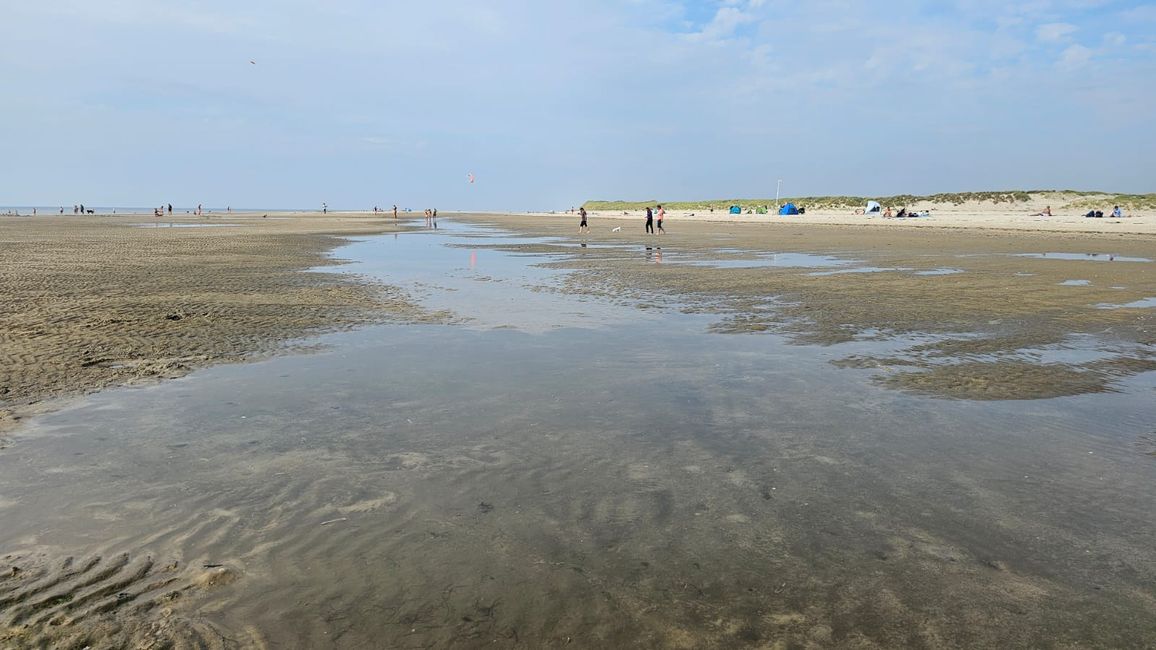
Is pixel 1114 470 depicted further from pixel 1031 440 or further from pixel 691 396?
pixel 691 396

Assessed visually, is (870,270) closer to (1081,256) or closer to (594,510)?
(1081,256)

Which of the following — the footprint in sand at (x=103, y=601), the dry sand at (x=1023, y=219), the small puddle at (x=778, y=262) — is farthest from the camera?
the dry sand at (x=1023, y=219)

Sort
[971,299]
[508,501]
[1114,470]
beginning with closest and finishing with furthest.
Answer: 1. [508,501]
2. [1114,470]
3. [971,299]

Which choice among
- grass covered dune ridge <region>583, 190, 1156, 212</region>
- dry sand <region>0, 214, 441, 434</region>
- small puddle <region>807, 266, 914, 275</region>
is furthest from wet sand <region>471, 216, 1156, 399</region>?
grass covered dune ridge <region>583, 190, 1156, 212</region>

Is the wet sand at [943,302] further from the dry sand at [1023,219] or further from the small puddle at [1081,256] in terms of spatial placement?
the dry sand at [1023,219]

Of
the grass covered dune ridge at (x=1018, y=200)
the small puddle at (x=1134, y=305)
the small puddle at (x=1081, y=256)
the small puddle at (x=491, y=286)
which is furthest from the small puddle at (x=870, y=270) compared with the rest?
the grass covered dune ridge at (x=1018, y=200)

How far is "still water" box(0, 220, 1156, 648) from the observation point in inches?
148

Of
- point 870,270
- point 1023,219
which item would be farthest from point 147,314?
point 1023,219

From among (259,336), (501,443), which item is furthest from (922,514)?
(259,336)

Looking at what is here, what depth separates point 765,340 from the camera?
11570 millimetres

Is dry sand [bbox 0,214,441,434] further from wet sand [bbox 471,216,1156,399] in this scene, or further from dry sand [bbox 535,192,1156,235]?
dry sand [bbox 535,192,1156,235]

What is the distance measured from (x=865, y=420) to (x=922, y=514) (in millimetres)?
2349

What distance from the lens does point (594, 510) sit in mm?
5105

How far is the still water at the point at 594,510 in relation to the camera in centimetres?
376
